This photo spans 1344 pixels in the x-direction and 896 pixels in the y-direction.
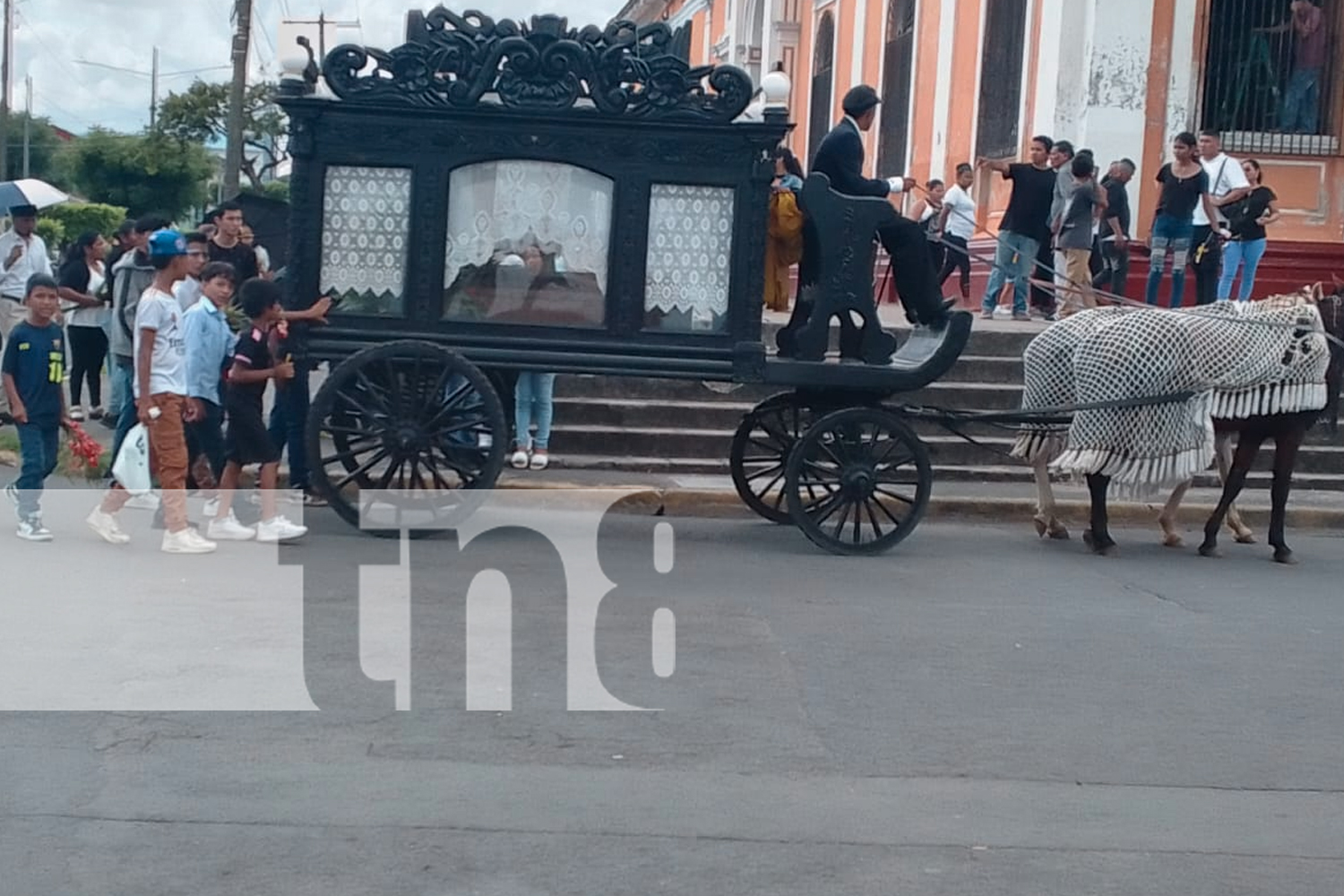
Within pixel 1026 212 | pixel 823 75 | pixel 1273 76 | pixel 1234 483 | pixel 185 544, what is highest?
pixel 823 75

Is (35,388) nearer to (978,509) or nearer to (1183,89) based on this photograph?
(978,509)

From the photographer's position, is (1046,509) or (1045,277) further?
(1045,277)

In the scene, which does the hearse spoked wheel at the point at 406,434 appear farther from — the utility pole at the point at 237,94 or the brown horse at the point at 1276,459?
the utility pole at the point at 237,94

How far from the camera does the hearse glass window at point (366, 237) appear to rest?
988 centimetres

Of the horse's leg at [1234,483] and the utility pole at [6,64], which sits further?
the utility pole at [6,64]

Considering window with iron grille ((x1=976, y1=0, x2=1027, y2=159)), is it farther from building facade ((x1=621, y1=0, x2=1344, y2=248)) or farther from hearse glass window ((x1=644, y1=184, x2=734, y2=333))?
hearse glass window ((x1=644, y1=184, x2=734, y2=333))

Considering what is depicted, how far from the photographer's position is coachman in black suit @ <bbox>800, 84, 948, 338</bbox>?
10.1 m

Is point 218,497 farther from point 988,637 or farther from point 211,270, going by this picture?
point 988,637

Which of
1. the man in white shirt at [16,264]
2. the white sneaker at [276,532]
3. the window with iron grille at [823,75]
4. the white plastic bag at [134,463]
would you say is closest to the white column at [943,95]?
the window with iron grille at [823,75]

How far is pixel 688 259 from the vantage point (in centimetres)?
995

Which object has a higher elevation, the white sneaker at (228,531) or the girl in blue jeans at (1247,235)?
the girl in blue jeans at (1247,235)

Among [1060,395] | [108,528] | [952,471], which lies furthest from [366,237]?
[952,471]

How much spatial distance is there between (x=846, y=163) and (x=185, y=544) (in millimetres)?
4187

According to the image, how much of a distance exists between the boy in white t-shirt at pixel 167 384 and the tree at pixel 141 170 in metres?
49.3
